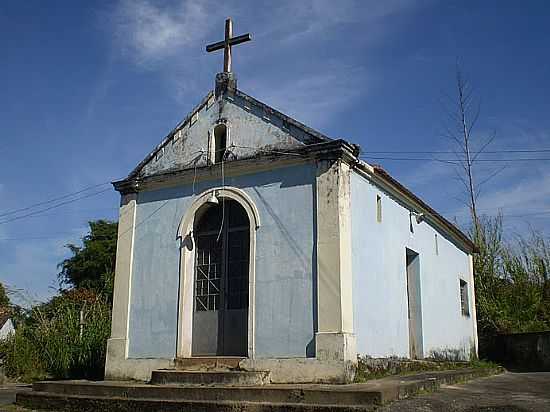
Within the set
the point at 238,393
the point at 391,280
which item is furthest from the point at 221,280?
the point at 391,280

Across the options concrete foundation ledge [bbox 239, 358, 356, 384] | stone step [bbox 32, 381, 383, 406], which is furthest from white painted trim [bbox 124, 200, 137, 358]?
concrete foundation ledge [bbox 239, 358, 356, 384]

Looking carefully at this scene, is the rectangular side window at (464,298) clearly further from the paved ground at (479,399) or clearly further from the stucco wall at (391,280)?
the paved ground at (479,399)

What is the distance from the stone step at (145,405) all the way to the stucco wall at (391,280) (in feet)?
8.26

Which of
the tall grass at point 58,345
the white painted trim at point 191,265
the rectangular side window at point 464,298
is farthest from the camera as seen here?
the rectangular side window at point 464,298

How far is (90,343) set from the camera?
563 inches

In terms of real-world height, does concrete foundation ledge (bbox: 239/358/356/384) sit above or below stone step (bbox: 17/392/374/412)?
above

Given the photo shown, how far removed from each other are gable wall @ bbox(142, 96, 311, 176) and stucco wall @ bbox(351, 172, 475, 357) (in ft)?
5.25

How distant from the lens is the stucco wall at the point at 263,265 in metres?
9.95

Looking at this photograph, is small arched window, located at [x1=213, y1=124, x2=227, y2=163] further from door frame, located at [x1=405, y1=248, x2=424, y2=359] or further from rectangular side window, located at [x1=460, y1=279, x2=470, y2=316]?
rectangular side window, located at [x1=460, y1=279, x2=470, y2=316]

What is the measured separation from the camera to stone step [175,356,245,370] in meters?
10.2

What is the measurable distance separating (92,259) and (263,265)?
87.5ft

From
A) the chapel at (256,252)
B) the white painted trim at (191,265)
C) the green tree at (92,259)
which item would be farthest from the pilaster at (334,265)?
the green tree at (92,259)

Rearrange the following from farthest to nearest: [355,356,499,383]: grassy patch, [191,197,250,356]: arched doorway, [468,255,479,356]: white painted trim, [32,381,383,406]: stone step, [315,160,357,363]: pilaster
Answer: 1. [468,255,479,356]: white painted trim
2. [191,197,250,356]: arched doorway
3. [355,356,499,383]: grassy patch
4. [315,160,357,363]: pilaster
5. [32,381,383,406]: stone step

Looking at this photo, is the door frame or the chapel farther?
the door frame
